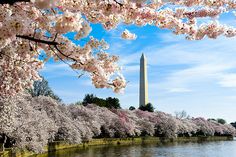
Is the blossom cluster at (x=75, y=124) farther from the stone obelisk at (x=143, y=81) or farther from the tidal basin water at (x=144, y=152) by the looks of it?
the stone obelisk at (x=143, y=81)

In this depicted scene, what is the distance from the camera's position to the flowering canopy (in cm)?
514

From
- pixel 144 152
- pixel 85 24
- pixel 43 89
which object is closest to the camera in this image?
pixel 85 24

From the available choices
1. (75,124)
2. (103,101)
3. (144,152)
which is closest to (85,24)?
(144,152)

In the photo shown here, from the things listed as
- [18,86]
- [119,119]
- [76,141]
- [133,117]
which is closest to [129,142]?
[119,119]

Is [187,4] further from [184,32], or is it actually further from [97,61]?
[97,61]

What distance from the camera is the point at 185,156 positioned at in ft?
106

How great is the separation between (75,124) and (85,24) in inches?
1364

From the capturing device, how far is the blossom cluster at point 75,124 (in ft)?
75.8

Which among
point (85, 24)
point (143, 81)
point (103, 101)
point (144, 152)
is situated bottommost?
point (144, 152)

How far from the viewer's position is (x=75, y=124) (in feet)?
131

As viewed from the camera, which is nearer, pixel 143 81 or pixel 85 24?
pixel 85 24

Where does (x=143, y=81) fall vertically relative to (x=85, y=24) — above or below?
above

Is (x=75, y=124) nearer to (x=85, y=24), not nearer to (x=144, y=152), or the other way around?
(x=144, y=152)

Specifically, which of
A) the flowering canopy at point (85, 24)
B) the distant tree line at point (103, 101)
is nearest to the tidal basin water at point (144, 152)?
the flowering canopy at point (85, 24)
